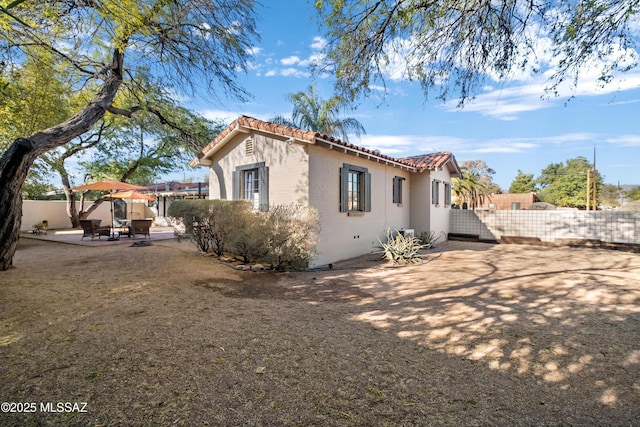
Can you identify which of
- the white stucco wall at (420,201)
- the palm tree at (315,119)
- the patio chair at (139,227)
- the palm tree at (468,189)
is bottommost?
the patio chair at (139,227)

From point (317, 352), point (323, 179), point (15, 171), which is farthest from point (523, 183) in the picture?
point (15, 171)

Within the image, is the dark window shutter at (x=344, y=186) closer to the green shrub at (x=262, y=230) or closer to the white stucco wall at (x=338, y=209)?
the white stucco wall at (x=338, y=209)

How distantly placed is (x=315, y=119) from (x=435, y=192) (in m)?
11.8

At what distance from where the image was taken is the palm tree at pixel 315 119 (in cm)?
2184

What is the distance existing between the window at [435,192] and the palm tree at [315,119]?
9751 mm

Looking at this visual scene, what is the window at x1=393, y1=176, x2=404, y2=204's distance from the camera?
12.2m

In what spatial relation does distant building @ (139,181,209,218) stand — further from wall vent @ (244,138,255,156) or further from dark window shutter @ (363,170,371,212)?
Answer: dark window shutter @ (363,170,371,212)

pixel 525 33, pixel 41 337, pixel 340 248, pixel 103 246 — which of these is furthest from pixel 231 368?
pixel 103 246

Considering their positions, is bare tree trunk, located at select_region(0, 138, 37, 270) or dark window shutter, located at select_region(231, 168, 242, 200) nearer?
bare tree trunk, located at select_region(0, 138, 37, 270)

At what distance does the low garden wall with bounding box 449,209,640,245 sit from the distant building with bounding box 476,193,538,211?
14782mm

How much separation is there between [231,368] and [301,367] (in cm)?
68

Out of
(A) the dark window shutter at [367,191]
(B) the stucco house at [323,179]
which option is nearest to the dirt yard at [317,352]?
(B) the stucco house at [323,179]

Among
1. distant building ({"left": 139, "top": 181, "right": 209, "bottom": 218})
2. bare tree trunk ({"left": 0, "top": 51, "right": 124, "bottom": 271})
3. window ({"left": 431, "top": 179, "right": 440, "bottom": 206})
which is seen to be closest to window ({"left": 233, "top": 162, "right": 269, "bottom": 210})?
bare tree trunk ({"left": 0, "top": 51, "right": 124, "bottom": 271})

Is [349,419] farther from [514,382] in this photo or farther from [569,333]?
[569,333]
